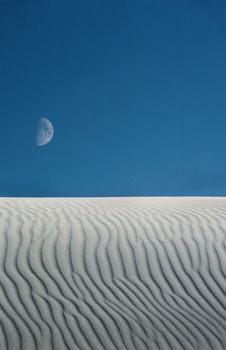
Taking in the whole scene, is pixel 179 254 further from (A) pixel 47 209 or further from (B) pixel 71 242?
(A) pixel 47 209

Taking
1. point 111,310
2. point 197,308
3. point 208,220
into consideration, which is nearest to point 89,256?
point 111,310

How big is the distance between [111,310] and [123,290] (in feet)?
1.33

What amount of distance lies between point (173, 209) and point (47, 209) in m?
2.18

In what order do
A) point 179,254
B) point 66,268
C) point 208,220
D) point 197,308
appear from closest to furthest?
1. point 197,308
2. point 66,268
3. point 179,254
4. point 208,220

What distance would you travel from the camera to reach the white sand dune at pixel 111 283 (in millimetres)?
4668

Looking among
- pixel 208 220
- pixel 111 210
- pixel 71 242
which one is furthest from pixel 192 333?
pixel 111 210

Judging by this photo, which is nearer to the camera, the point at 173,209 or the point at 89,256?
the point at 89,256

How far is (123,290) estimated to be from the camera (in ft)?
18.0

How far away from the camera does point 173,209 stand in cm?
897

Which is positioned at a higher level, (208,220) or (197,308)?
(208,220)

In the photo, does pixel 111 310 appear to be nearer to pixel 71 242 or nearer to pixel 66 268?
pixel 66 268

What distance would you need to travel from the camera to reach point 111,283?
5.57 meters

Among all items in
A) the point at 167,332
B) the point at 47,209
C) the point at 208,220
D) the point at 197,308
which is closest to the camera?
the point at 167,332

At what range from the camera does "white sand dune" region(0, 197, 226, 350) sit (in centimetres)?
467
